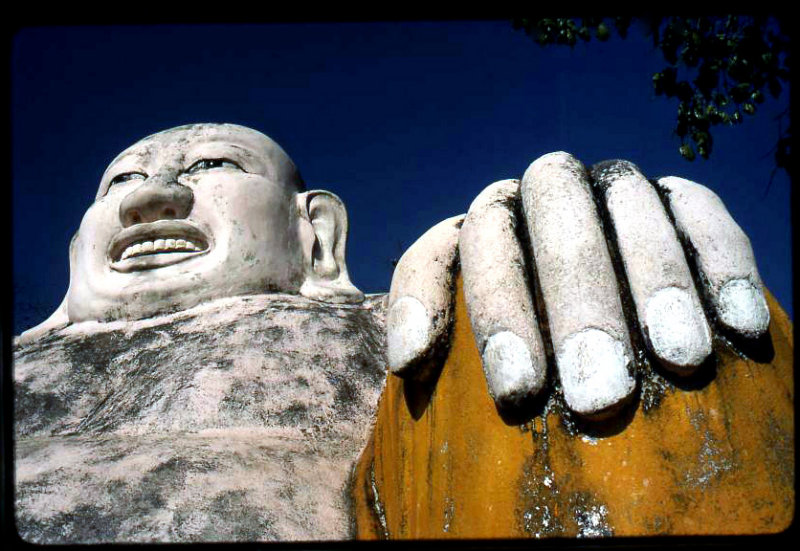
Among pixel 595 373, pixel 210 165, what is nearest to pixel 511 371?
pixel 595 373

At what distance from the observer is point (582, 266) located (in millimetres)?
1956

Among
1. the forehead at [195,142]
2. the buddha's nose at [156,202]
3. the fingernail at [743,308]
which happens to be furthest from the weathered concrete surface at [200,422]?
the fingernail at [743,308]

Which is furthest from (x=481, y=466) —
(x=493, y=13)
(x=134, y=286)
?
(x=134, y=286)

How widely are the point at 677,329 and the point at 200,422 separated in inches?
52.8

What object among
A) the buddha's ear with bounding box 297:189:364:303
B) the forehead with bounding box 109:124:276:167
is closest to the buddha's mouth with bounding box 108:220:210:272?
the forehead with bounding box 109:124:276:167

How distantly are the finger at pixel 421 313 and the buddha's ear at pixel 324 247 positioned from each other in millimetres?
1502

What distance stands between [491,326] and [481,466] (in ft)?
0.93

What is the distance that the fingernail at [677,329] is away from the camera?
1.86 m

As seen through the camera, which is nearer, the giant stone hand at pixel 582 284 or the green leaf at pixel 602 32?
the giant stone hand at pixel 582 284

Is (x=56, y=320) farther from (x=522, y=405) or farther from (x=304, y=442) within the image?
(x=522, y=405)

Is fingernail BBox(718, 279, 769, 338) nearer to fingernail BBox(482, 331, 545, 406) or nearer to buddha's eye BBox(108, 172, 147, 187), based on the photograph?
fingernail BBox(482, 331, 545, 406)

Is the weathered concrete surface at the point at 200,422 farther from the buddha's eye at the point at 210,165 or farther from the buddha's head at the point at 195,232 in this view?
the buddha's eye at the point at 210,165

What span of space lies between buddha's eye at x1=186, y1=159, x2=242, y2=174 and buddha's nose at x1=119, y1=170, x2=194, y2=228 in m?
0.13

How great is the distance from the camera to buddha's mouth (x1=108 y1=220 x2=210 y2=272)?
3.51 metres
